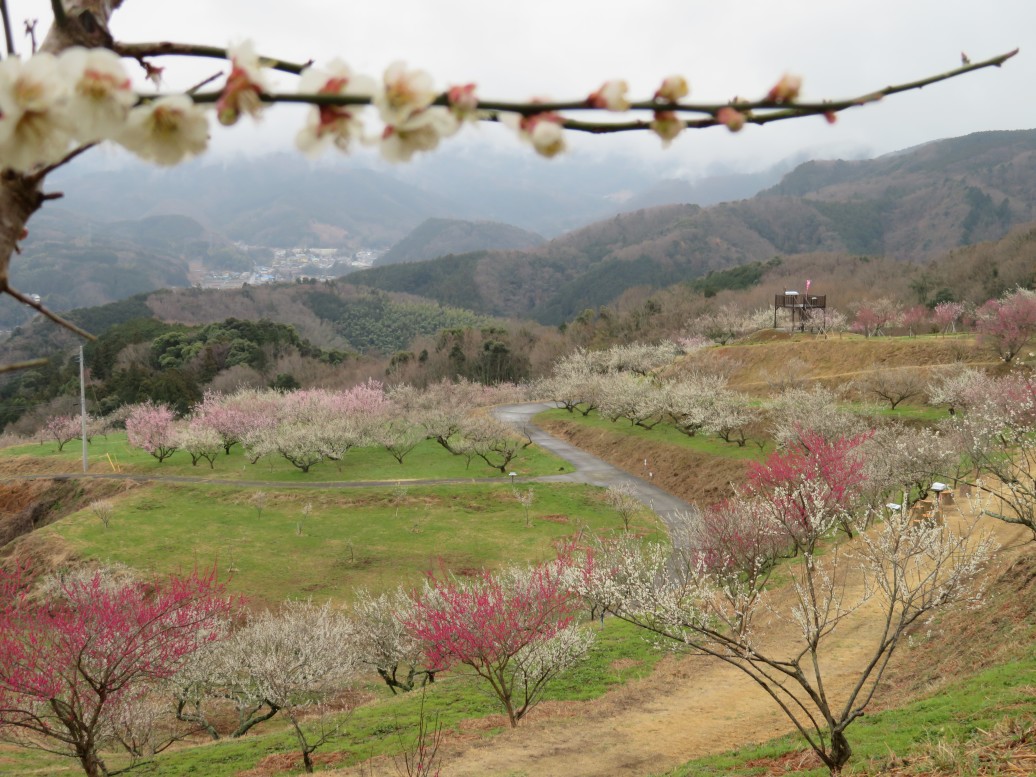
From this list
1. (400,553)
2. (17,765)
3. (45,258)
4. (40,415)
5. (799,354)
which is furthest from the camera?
(45,258)

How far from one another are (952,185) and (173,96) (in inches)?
8440

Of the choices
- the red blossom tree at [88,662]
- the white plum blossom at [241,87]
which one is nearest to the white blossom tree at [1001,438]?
the white plum blossom at [241,87]

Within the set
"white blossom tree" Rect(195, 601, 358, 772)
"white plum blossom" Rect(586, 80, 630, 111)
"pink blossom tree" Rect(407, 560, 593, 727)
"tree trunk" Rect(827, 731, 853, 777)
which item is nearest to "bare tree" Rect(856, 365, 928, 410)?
"pink blossom tree" Rect(407, 560, 593, 727)

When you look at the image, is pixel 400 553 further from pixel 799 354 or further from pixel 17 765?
pixel 799 354

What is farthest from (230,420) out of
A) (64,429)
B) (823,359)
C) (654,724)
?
(823,359)

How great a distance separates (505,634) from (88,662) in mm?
7475

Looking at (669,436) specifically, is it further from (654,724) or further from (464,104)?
(464,104)

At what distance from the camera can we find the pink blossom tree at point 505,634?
41.2 ft

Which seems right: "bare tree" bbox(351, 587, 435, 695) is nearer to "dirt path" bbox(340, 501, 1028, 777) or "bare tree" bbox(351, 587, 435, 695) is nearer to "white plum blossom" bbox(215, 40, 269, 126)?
"dirt path" bbox(340, 501, 1028, 777)

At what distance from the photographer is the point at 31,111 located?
3.37 ft

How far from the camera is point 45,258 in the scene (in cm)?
16400

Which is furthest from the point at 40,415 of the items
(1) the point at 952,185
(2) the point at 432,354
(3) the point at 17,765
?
(1) the point at 952,185

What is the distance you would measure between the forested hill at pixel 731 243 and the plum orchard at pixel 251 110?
138040 millimetres

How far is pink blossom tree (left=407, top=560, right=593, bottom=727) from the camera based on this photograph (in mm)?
12547
